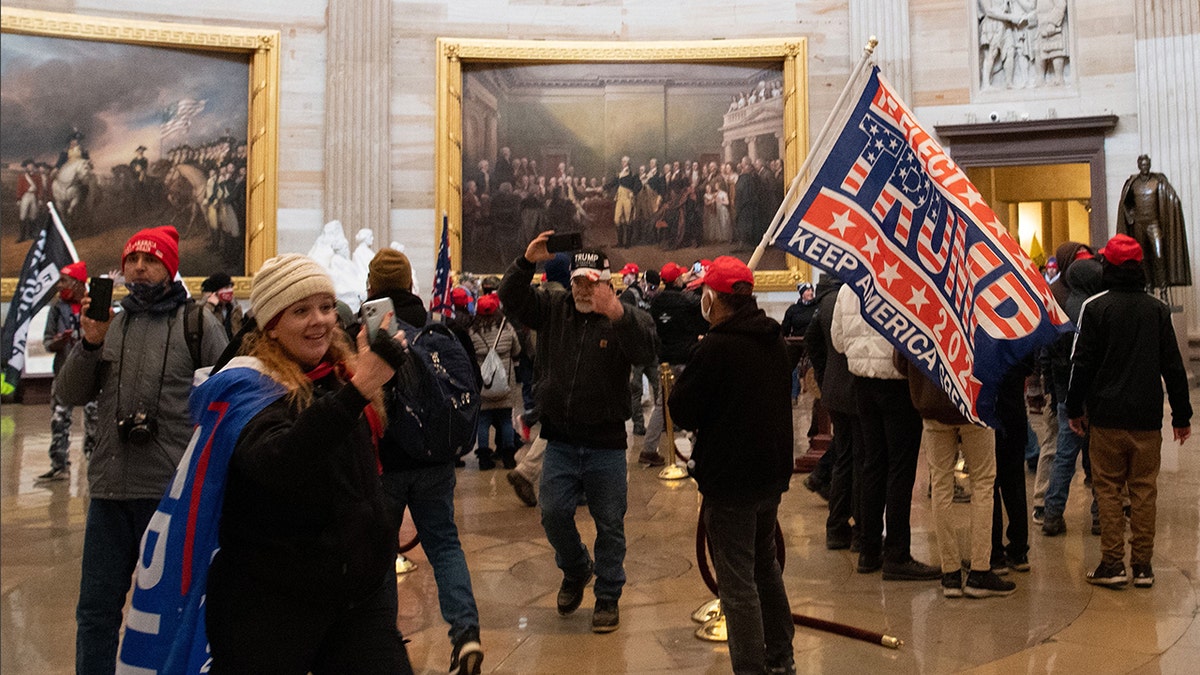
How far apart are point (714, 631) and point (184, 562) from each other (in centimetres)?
309

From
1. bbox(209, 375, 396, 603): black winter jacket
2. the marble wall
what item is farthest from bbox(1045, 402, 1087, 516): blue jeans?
the marble wall

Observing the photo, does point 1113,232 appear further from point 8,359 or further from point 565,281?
point 8,359

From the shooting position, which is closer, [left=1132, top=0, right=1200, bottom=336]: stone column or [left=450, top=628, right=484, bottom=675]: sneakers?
[left=450, top=628, right=484, bottom=675]: sneakers

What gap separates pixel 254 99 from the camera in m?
16.2

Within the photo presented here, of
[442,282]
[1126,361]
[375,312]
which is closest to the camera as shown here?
[375,312]

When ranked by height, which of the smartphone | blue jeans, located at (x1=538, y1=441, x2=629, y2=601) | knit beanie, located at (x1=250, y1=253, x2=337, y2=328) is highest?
knit beanie, located at (x1=250, y1=253, x2=337, y2=328)

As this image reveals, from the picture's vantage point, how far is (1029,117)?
626 inches

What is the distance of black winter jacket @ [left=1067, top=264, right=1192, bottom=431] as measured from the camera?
5.46 metres

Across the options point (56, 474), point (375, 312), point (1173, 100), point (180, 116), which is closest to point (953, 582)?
point (375, 312)

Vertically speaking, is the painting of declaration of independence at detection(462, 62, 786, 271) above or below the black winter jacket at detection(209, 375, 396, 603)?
above

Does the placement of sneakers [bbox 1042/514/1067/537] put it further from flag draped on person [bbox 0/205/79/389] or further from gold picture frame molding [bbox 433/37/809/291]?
gold picture frame molding [bbox 433/37/809/291]

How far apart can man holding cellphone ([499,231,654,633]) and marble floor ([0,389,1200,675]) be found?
0.40 m

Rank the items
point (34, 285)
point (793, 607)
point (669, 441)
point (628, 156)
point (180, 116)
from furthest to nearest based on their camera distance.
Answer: point (628, 156), point (180, 116), point (669, 441), point (34, 285), point (793, 607)

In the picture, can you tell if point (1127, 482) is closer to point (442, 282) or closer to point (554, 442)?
point (554, 442)
